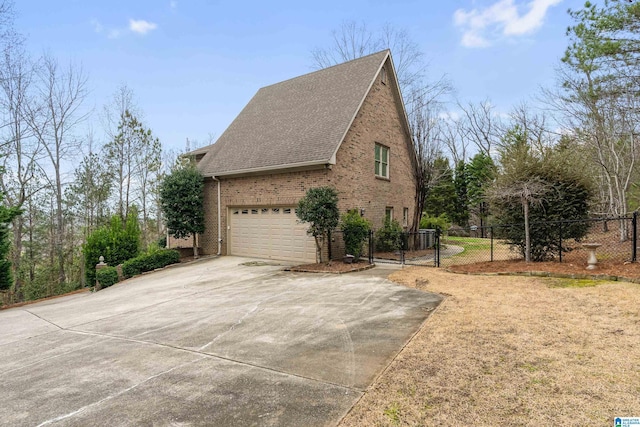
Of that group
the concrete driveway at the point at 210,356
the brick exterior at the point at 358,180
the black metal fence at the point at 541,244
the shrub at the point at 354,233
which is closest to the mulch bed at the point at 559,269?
the black metal fence at the point at 541,244

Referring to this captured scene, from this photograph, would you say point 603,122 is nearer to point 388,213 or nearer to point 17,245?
point 388,213

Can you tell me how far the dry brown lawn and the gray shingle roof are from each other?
7.88 metres

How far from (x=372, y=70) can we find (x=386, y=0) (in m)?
3.78

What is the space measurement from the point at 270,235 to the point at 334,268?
13.5ft

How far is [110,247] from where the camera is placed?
47.8ft

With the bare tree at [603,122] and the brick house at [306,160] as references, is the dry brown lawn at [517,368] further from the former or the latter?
the bare tree at [603,122]

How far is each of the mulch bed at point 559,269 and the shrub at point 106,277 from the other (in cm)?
1190

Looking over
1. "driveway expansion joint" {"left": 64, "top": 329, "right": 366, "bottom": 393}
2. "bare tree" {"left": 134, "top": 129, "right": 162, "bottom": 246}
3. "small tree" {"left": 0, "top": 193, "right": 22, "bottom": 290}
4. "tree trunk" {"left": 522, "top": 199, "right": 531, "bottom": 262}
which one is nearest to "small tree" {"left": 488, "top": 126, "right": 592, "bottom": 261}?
"tree trunk" {"left": 522, "top": 199, "right": 531, "bottom": 262}

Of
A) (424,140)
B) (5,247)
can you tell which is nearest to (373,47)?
(424,140)

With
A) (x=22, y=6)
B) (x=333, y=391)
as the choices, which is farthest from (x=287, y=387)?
(x=22, y=6)

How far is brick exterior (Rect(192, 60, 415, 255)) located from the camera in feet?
41.5

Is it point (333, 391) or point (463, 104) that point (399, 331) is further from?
point (463, 104)

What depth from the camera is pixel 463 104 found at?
31.2 m

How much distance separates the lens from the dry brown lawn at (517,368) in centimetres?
266
